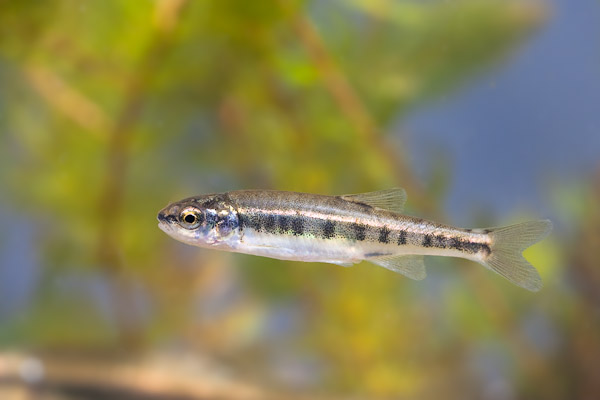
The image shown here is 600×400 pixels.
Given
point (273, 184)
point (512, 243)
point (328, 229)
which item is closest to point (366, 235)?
point (328, 229)

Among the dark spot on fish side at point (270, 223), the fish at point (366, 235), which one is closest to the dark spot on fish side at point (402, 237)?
the fish at point (366, 235)

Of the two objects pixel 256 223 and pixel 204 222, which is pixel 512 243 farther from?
pixel 204 222

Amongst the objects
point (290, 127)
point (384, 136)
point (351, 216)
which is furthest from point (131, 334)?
point (351, 216)

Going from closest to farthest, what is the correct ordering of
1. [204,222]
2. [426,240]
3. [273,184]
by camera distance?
[426,240] → [204,222] → [273,184]

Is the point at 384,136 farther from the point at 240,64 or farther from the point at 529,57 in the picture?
the point at 529,57

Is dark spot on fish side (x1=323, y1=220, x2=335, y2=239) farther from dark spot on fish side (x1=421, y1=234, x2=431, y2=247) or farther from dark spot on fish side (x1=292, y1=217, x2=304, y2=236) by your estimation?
dark spot on fish side (x1=421, y1=234, x2=431, y2=247)

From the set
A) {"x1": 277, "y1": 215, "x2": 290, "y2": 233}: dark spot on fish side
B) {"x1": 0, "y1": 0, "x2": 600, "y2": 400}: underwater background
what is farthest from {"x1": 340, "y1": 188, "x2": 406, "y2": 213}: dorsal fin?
{"x1": 0, "y1": 0, "x2": 600, "y2": 400}: underwater background
